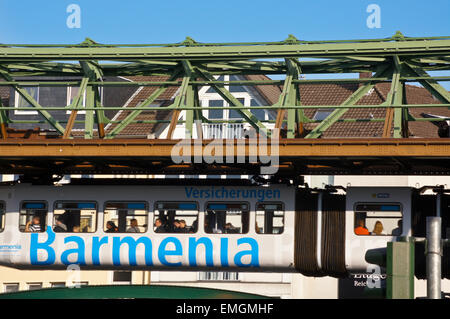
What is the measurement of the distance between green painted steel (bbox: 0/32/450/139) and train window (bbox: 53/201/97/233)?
2.21m

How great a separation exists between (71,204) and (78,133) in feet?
76.4

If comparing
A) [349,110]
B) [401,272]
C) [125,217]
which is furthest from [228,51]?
[349,110]

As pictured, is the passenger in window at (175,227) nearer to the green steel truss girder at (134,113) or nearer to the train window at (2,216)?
the green steel truss girder at (134,113)

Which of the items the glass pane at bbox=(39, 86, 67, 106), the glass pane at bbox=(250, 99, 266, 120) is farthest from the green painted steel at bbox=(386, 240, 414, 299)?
the glass pane at bbox=(39, 86, 67, 106)

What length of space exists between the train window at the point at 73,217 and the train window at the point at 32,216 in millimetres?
412

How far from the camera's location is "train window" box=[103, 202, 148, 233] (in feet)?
74.7

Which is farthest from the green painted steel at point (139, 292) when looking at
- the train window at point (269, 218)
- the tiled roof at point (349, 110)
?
the tiled roof at point (349, 110)

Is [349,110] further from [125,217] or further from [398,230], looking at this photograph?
[125,217]

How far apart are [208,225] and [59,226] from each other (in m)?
4.57

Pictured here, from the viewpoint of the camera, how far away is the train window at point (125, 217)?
22.8 m

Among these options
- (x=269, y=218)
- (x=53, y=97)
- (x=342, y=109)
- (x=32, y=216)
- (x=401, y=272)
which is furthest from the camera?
(x=53, y=97)

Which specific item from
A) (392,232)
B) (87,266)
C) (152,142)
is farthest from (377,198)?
(87,266)

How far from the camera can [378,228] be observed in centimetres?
2141
